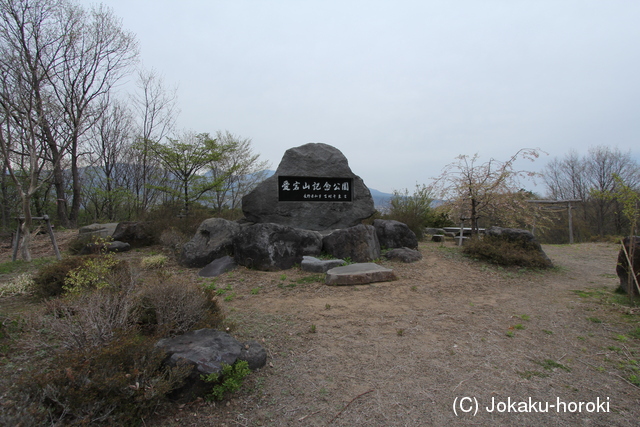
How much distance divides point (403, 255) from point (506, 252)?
85.4 inches

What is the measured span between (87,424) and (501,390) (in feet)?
8.91

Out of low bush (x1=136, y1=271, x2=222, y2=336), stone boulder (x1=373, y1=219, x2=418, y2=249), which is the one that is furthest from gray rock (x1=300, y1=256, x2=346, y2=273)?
low bush (x1=136, y1=271, x2=222, y2=336)

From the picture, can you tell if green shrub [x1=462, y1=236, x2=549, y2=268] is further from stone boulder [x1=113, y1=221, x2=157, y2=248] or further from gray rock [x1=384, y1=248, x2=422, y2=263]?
stone boulder [x1=113, y1=221, x2=157, y2=248]

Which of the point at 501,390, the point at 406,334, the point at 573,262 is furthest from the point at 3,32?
the point at 573,262

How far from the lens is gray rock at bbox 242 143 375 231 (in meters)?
7.60

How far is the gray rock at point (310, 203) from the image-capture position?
24.9 feet

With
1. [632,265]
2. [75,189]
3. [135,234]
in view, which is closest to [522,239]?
[632,265]

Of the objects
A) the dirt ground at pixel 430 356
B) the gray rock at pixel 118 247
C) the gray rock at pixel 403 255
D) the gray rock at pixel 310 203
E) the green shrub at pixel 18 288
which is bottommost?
the dirt ground at pixel 430 356

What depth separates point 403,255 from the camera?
6.97 meters

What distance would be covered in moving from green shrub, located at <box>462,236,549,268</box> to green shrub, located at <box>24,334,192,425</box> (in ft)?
21.8

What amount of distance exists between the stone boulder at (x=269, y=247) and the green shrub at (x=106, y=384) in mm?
4001

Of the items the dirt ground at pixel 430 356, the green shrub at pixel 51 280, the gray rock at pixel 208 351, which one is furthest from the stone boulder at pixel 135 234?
the gray rock at pixel 208 351

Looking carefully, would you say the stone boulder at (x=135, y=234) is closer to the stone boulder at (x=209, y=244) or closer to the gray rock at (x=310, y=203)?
the stone boulder at (x=209, y=244)

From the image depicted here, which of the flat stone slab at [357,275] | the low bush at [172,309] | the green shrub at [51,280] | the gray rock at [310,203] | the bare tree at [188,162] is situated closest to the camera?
the low bush at [172,309]
